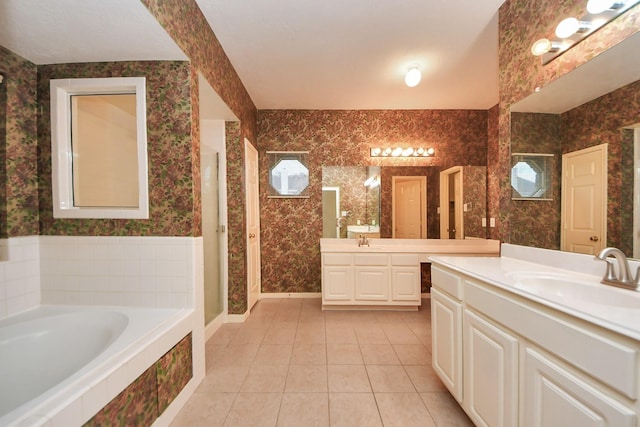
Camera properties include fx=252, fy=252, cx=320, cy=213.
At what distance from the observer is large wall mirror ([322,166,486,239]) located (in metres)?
3.21

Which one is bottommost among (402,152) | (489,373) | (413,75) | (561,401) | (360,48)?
(489,373)

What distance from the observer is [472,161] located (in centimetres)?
333

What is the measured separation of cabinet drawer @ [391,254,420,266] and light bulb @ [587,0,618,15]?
2247mm

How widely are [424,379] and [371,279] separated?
4.03 ft

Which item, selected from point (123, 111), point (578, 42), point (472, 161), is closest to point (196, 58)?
point (123, 111)

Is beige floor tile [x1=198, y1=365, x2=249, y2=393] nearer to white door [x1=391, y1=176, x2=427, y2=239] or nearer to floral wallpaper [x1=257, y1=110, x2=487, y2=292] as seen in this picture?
floral wallpaper [x1=257, y1=110, x2=487, y2=292]

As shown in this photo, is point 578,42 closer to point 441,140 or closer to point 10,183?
point 441,140

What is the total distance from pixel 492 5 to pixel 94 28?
7.99 ft

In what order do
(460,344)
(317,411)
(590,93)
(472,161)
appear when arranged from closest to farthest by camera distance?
1. (590,93)
2. (460,344)
3. (317,411)
4. (472,161)

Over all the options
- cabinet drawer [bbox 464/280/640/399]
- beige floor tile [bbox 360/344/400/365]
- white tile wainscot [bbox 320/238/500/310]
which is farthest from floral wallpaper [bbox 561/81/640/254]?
white tile wainscot [bbox 320/238/500/310]

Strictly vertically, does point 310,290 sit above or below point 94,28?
below

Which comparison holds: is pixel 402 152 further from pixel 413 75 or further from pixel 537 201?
pixel 537 201

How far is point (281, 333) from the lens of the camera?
2439mm

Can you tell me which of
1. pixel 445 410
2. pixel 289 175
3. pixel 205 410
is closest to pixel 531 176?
pixel 445 410
